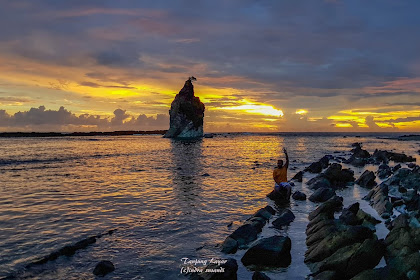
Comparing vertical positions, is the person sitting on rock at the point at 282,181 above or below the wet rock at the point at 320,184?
above

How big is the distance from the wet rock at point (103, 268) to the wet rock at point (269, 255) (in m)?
4.72

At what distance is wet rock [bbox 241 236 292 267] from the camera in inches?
409

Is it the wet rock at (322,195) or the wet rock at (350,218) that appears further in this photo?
the wet rock at (322,195)

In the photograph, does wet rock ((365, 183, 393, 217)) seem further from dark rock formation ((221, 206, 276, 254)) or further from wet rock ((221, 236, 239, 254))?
wet rock ((221, 236, 239, 254))

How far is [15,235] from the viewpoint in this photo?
530 inches

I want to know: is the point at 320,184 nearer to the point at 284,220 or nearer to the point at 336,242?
the point at 284,220

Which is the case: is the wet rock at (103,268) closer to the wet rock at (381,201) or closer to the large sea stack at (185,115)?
the wet rock at (381,201)

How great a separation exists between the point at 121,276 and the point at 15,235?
719cm

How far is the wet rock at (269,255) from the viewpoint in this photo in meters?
10.4

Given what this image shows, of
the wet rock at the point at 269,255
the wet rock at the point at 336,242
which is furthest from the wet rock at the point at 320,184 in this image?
the wet rock at the point at 269,255

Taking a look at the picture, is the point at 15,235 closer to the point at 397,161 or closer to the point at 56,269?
the point at 56,269

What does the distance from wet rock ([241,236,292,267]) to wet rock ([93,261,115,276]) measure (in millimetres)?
4716

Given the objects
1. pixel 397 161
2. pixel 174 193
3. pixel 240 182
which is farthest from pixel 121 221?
pixel 397 161

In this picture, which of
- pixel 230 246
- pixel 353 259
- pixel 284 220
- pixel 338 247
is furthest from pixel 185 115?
pixel 353 259
